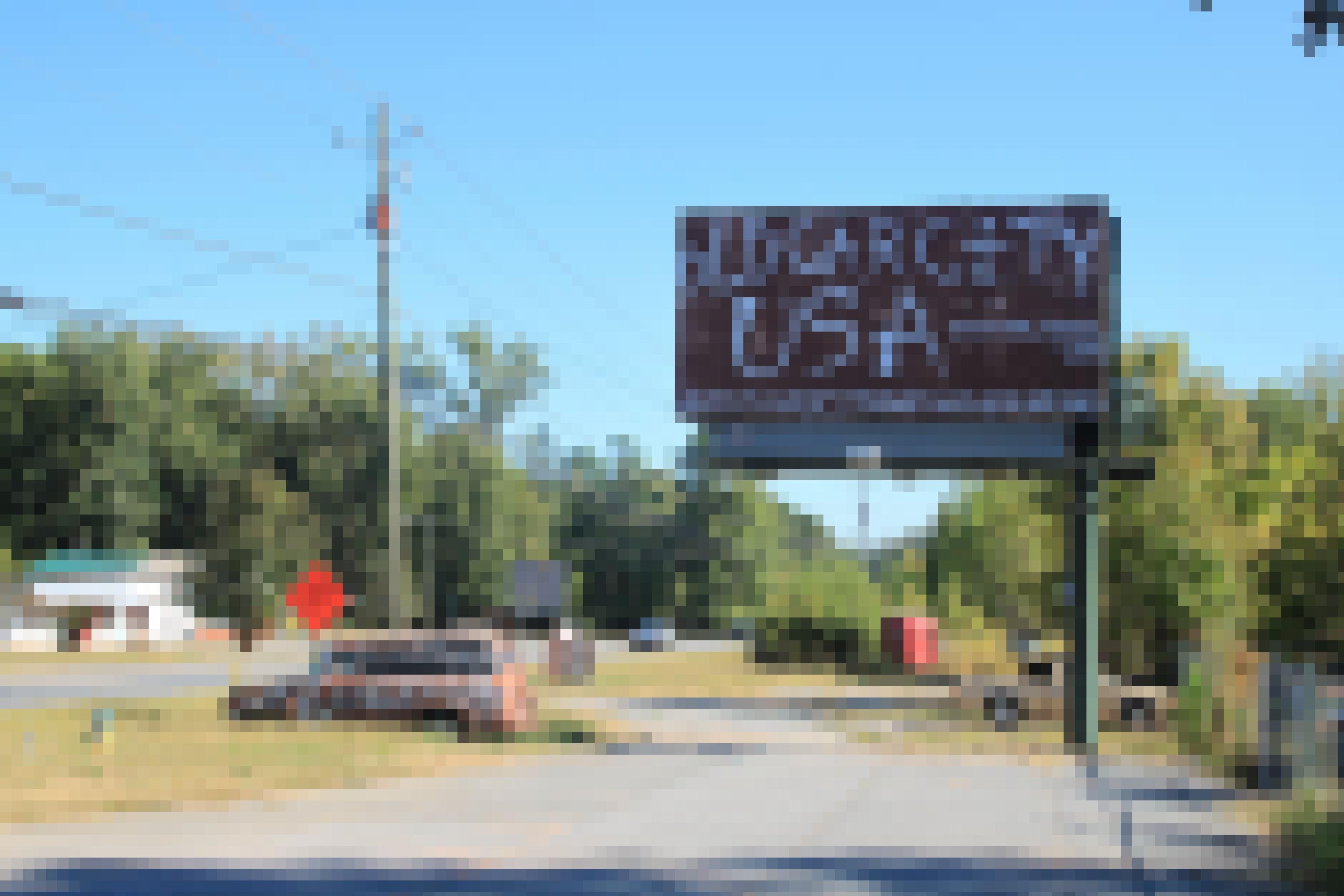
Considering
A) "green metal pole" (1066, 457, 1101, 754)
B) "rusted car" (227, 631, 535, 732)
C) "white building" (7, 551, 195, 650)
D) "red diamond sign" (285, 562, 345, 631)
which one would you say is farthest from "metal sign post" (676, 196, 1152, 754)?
"white building" (7, 551, 195, 650)

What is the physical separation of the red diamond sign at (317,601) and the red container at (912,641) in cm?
1846

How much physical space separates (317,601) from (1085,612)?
104 ft

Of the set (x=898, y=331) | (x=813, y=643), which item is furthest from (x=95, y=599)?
(x=898, y=331)

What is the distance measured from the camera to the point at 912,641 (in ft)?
197

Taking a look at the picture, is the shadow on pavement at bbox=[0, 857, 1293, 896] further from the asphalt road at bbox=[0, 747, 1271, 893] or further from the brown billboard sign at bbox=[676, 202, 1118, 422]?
the brown billboard sign at bbox=[676, 202, 1118, 422]

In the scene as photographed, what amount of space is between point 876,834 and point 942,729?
636 inches

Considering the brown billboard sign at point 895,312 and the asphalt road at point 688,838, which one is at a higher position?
the brown billboard sign at point 895,312

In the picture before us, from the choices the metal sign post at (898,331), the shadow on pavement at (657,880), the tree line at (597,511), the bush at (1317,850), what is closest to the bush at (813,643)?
the tree line at (597,511)

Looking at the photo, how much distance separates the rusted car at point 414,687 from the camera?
2761cm

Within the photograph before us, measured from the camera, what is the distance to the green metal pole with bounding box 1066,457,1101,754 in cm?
2612

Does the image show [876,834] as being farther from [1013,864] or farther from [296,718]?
[296,718]

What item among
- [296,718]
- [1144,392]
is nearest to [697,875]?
[296,718]

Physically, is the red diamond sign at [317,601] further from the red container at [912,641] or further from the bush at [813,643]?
the red container at [912,641]

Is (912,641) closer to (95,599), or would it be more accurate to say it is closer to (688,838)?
(95,599)
